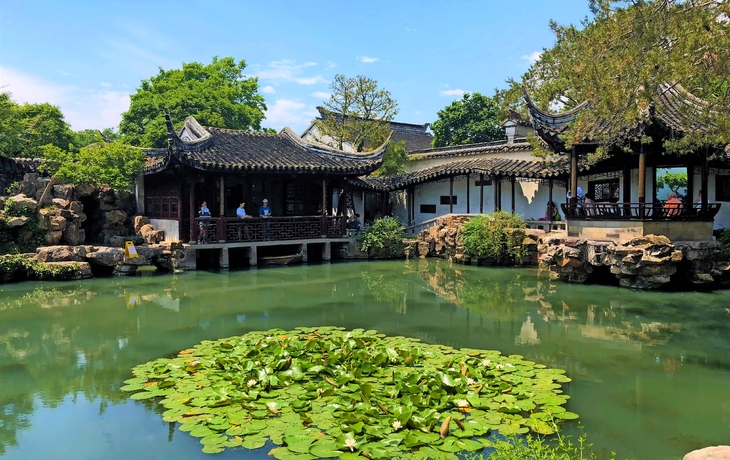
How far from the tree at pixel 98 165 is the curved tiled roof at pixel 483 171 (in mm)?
6966

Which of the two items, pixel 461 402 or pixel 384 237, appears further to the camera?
pixel 384 237

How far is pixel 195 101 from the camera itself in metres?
25.0

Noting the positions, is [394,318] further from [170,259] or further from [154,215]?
[154,215]

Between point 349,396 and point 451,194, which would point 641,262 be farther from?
point 451,194

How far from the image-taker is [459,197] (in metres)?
19.6

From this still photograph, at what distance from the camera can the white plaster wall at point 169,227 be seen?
14.8 metres

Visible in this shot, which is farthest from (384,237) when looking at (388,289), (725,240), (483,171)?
(725,240)

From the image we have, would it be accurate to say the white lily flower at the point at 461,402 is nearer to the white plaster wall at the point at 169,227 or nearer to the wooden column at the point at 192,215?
the wooden column at the point at 192,215

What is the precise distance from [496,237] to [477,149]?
22.2 ft

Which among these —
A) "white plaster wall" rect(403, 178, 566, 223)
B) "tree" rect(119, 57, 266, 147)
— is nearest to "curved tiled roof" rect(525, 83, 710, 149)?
"white plaster wall" rect(403, 178, 566, 223)

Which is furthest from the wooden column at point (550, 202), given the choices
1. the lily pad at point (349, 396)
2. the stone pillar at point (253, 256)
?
the lily pad at point (349, 396)

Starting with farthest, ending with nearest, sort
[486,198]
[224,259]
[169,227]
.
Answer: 1. [486,198]
2. [169,227]
3. [224,259]

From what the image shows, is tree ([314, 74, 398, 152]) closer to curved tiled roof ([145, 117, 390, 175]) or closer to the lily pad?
curved tiled roof ([145, 117, 390, 175])

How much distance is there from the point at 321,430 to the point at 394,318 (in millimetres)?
4345
